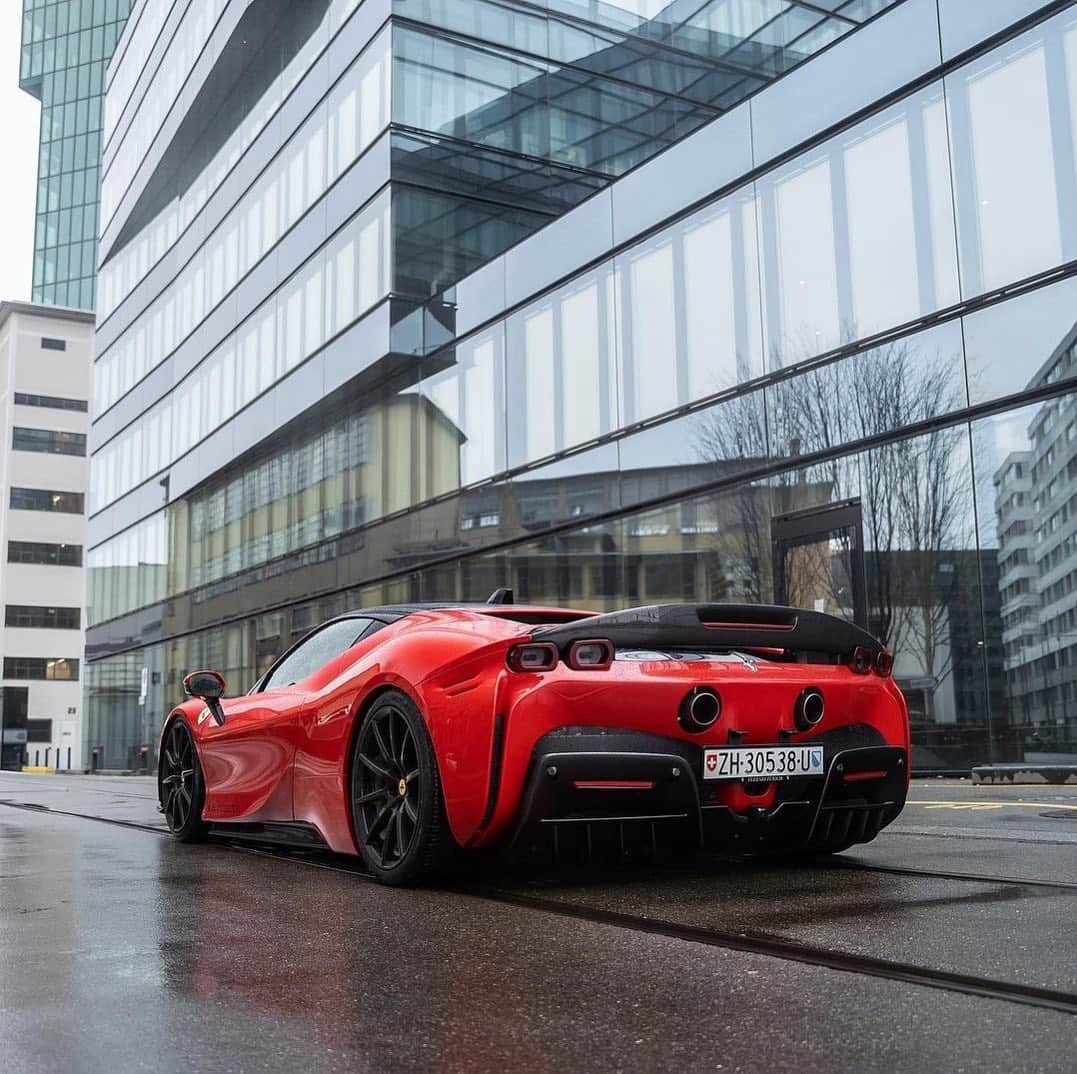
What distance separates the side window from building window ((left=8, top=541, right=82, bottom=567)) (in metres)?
68.7

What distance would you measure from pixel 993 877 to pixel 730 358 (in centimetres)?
1020

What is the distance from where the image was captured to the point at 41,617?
69.8 meters

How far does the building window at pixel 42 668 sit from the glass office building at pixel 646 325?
136ft

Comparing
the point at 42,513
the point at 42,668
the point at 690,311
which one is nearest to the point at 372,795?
the point at 690,311

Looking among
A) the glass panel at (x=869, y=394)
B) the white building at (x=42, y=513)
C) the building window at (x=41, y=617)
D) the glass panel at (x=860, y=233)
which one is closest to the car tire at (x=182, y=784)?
the glass panel at (x=869, y=394)

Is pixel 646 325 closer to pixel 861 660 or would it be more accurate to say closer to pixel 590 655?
pixel 861 660

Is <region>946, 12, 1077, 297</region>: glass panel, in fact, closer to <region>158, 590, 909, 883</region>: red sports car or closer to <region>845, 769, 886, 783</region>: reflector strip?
<region>158, 590, 909, 883</region>: red sports car

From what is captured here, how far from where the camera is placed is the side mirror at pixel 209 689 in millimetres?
6191

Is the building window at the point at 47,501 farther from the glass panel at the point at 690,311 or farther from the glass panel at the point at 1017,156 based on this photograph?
the glass panel at the point at 1017,156

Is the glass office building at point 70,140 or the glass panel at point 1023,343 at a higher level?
the glass office building at point 70,140

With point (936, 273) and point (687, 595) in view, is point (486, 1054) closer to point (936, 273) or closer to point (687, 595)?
point (936, 273)

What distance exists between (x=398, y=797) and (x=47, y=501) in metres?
71.5

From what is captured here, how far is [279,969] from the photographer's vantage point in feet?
10.4

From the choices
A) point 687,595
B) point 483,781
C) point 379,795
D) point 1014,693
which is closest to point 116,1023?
point 483,781
